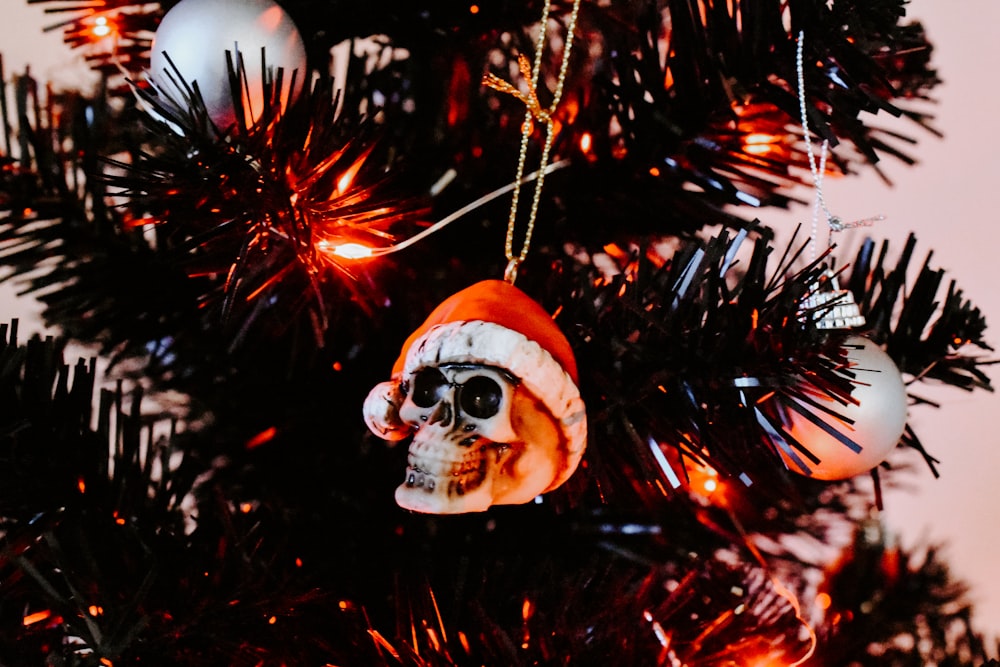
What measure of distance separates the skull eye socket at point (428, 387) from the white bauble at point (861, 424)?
0.17 metres

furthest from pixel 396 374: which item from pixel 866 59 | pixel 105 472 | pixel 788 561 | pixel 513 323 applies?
pixel 788 561

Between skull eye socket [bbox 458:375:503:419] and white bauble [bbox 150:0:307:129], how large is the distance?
0.18m

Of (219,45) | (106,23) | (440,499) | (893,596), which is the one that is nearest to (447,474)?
(440,499)

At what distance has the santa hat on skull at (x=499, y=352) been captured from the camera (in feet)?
1.10

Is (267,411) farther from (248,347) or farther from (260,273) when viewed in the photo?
(260,273)

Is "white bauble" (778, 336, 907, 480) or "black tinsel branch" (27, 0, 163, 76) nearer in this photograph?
"white bauble" (778, 336, 907, 480)

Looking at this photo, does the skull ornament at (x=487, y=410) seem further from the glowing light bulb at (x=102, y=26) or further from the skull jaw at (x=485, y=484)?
the glowing light bulb at (x=102, y=26)

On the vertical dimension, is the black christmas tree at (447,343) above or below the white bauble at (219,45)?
below

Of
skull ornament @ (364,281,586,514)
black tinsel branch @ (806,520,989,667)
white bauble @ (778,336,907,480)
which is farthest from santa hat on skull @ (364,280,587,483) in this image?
black tinsel branch @ (806,520,989,667)

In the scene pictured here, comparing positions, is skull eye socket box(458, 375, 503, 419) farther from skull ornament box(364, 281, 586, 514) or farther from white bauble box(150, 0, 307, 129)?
white bauble box(150, 0, 307, 129)

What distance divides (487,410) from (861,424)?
20 cm

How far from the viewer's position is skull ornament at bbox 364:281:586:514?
0.33 metres

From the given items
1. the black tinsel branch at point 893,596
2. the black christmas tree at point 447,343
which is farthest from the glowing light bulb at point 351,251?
the black tinsel branch at point 893,596

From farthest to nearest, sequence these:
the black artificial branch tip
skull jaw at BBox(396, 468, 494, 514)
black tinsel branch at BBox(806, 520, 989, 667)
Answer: black tinsel branch at BBox(806, 520, 989, 667) → the black artificial branch tip → skull jaw at BBox(396, 468, 494, 514)
